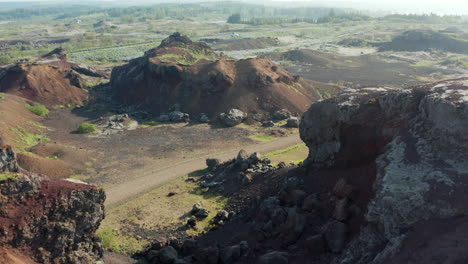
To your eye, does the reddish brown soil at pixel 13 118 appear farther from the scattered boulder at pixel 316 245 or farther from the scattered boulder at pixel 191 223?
the scattered boulder at pixel 316 245

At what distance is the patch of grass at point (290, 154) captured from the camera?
49381mm

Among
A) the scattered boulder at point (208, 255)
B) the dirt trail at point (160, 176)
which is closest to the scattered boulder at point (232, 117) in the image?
the dirt trail at point (160, 176)

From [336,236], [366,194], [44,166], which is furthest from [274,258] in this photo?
[44,166]

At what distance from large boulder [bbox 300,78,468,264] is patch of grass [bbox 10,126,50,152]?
133 feet

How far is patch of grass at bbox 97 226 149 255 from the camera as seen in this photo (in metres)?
30.7

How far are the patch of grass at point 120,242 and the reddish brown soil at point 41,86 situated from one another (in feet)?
173

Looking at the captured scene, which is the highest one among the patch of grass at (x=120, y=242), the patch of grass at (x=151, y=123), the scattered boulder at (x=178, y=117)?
the scattered boulder at (x=178, y=117)

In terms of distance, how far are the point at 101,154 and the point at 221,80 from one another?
28452 mm

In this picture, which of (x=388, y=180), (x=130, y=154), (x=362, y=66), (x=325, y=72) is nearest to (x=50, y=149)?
(x=130, y=154)

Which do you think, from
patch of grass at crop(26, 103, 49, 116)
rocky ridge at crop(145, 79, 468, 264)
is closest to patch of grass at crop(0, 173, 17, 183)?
rocky ridge at crop(145, 79, 468, 264)

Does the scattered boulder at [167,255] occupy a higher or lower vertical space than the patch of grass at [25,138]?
lower

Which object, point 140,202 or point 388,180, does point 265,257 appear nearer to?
point 388,180

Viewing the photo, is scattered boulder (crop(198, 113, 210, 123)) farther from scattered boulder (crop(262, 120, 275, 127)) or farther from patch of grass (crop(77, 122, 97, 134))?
patch of grass (crop(77, 122, 97, 134))

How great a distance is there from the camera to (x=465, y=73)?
110m
